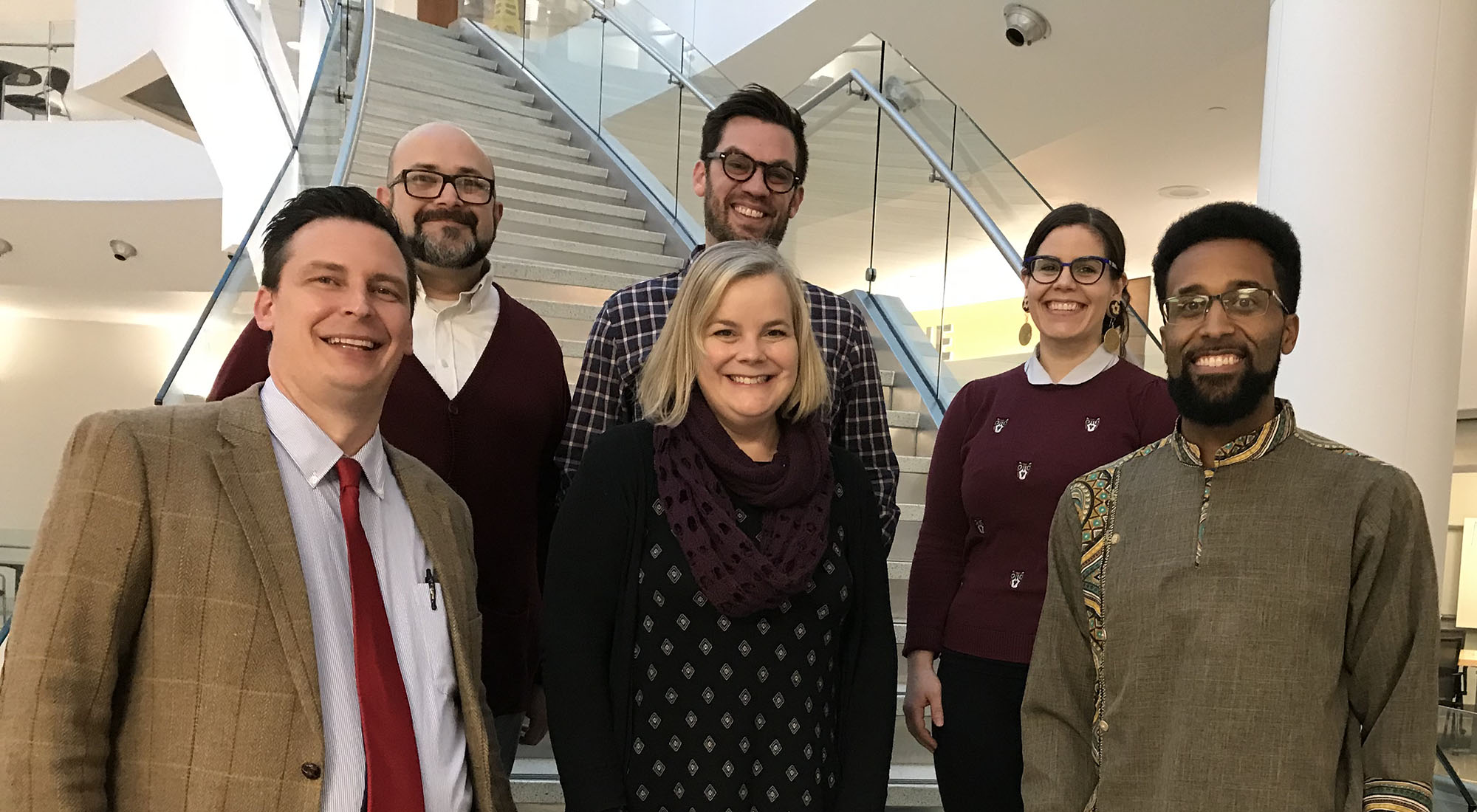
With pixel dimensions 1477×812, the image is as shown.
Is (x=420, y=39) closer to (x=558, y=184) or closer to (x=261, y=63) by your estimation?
(x=261, y=63)

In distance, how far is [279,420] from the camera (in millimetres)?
1624

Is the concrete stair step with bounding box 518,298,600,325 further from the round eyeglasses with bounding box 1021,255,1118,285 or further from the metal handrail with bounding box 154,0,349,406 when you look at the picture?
the round eyeglasses with bounding box 1021,255,1118,285

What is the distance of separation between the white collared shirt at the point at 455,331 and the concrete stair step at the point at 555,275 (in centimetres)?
295

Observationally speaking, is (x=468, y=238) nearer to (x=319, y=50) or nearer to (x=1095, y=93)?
(x=319, y=50)

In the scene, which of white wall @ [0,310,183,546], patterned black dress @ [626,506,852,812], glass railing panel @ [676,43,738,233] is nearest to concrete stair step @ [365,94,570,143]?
glass railing panel @ [676,43,738,233]

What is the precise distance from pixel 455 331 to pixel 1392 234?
2501 millimetres

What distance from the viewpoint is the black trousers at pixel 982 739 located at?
2.18 meters

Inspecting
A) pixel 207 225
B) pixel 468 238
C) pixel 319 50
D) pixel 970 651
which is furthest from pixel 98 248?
pixel 970 651

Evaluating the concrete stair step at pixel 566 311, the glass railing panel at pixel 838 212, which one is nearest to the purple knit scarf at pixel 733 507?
the concrete stair step at pixel 566 311

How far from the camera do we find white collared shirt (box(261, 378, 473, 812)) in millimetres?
1488

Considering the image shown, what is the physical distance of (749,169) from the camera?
99.0 inches

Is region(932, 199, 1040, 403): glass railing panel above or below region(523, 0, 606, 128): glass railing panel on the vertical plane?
below

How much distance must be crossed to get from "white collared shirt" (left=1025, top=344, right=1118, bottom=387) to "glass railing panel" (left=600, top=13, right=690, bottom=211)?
503 cm

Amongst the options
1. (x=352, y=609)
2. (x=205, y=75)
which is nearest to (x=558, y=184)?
(x=205, y=75)
